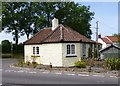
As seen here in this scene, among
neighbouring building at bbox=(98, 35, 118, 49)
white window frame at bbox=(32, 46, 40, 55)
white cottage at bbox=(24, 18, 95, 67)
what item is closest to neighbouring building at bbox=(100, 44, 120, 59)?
white cottage at bbox=(24, 18, 95, 67)

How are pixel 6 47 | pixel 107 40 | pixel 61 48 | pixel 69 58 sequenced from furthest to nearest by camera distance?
pixel 107 40, pixel 6 47, pixel 69 58, pixel 61 48

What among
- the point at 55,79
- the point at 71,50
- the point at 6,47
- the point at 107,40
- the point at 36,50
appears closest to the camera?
the point at 55,79

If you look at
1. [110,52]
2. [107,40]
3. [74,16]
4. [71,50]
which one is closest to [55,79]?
[71,50]

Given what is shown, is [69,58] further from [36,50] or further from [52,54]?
[36,50]

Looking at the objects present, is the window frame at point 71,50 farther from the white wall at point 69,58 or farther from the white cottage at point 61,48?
the white wall at point 69,58

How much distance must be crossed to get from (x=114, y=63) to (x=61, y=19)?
43.0 m

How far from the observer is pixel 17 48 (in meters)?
64.4

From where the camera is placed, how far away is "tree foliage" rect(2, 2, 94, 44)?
6317cm

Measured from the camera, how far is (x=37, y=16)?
63844mm

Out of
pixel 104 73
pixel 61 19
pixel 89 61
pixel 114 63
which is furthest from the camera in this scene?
pixel 61 19

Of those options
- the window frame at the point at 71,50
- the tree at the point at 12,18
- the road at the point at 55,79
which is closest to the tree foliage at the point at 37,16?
the tree at the point at 12,18

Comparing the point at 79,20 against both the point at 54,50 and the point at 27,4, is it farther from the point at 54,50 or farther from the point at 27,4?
the point at 54,50

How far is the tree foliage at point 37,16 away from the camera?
2487 inches

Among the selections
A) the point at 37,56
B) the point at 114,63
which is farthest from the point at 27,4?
the point at 114,63
